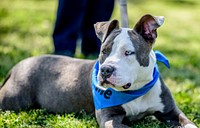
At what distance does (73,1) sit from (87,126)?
95.4 inches

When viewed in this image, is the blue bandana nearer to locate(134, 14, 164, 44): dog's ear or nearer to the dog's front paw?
the dog's front paw

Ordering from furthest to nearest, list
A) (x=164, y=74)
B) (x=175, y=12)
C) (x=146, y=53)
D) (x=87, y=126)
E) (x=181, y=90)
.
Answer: (x=175, y=12) < (x=164, y=74) < (x=181, y=90) < (x=87, y=126) < (x=146, y=53)

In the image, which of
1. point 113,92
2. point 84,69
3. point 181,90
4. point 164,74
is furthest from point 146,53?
point 164,74

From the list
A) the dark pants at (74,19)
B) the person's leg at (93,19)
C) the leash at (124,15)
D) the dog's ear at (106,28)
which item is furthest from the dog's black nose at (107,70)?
the person's leg at (93,19)

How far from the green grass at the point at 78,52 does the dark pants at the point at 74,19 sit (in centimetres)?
40

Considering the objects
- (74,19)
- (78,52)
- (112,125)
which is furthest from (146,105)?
(78,52)

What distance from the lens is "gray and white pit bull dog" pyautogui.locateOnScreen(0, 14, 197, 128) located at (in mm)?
4219

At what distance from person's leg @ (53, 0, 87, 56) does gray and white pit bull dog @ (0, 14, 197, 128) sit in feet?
5.09

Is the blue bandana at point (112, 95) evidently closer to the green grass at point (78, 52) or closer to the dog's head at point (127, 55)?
the dog's head at point (127, 55)

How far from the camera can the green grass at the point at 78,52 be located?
4.86m

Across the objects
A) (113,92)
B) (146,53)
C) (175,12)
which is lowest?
(175,12)

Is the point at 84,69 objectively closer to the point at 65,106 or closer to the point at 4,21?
the point at 65,106

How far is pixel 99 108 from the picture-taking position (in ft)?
15.1

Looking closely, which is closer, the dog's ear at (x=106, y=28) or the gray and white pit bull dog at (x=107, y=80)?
the gray and white pit bull dog at (x=107, y=80)
